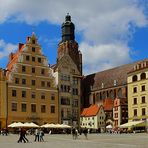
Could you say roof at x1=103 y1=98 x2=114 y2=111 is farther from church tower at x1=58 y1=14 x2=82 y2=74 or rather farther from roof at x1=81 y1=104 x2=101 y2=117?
church tower at x1=58 y1=14 x2=82 y2=74

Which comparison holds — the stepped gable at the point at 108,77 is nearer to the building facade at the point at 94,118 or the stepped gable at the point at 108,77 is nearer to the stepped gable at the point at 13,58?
the building facade at the point at 94,118

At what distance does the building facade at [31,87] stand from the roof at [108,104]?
20.8m

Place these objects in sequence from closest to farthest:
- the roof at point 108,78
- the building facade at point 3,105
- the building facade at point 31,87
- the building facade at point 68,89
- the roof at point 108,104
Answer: the building facade at point 3,105, the building facade at point 31,87, the building facade at point 68,89, the roof at point 108,104, the roof at point 108,78

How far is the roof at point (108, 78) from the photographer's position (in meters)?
112

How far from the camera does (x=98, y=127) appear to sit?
10194 centimetres

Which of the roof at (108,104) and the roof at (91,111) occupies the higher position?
the roof at (108,104)

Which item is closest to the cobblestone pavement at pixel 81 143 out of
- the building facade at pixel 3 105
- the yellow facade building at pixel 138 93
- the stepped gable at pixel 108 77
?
the building facade at pixel 3 105

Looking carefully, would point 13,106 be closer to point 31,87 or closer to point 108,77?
point 31,87

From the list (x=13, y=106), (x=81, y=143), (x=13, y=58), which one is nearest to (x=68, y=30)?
(x=13, y=58)

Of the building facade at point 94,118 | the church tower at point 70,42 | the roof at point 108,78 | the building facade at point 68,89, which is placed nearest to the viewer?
the building facade at point 68,89

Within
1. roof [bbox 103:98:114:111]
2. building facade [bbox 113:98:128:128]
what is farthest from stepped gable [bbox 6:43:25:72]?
roof [bbox 103:98:114:111]

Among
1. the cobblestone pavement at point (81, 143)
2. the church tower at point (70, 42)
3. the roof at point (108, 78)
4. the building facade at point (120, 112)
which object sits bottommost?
the cobblestone pavement at point (81, 143)

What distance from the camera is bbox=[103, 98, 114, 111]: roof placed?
105438 millimetres

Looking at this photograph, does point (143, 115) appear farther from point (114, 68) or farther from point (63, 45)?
point (63, 45)
